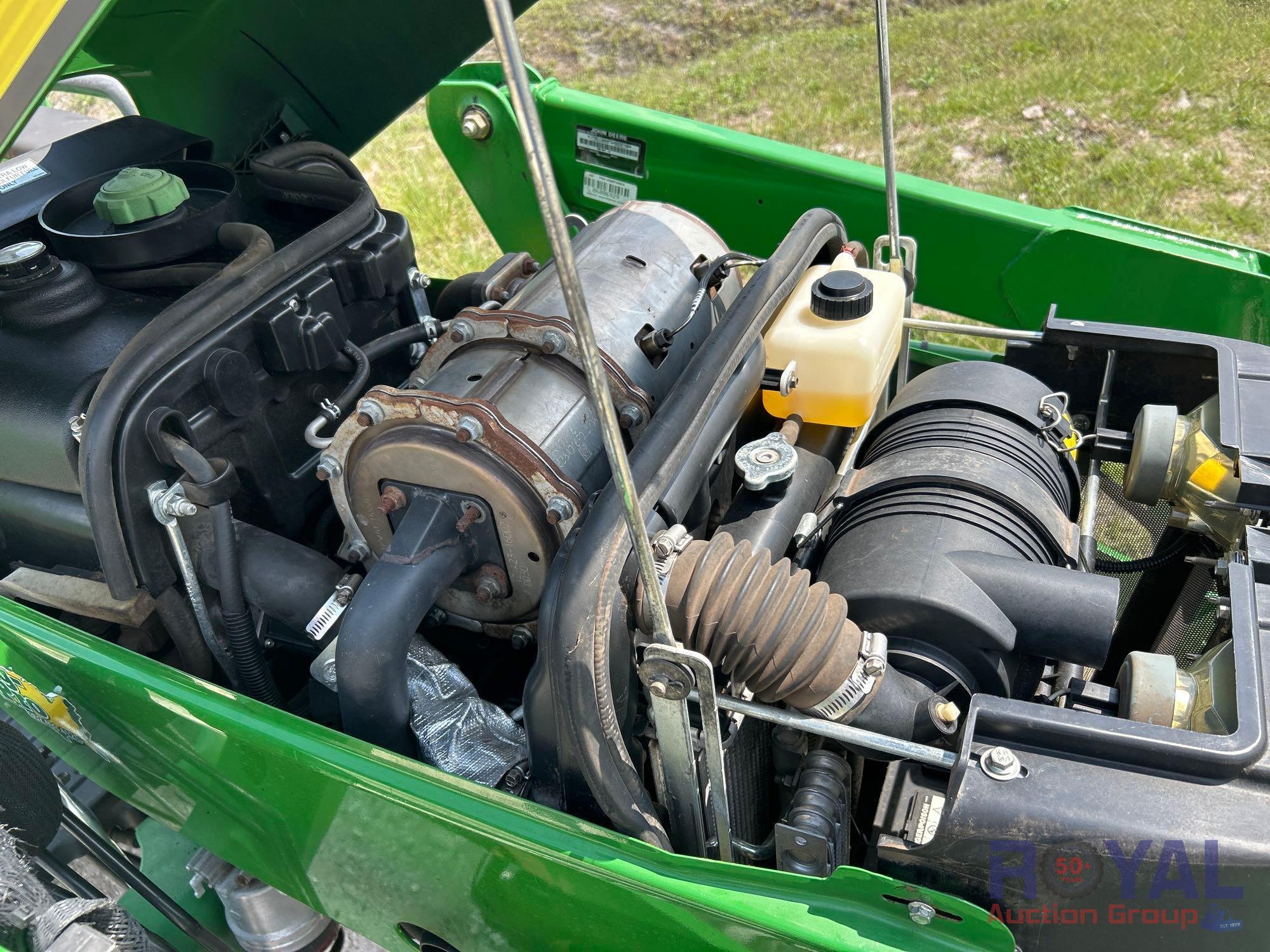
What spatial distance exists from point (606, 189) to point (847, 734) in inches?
83.9

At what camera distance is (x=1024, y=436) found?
186cm

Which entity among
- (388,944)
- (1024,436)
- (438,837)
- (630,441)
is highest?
(1024,436)

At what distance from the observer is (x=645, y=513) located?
1.36m

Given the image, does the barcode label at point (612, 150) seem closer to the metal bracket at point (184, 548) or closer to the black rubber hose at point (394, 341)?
the black rubber hose at point (394, 341)

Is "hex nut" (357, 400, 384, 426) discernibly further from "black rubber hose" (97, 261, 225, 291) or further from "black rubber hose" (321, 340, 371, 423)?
"black rubber hose" (97, 261, 225, 291)

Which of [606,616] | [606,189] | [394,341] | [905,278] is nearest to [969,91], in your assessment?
[606,189]

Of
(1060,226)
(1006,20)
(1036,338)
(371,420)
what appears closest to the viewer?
(371,420)

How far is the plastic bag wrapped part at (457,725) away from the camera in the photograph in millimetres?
1646

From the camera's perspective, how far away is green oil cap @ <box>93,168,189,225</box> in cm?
192

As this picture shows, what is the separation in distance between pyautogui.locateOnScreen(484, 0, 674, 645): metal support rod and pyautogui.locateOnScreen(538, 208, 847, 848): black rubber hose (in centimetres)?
11

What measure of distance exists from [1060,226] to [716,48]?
4.90 m

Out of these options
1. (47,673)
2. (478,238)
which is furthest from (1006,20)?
(47,673)

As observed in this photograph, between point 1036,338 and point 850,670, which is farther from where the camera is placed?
point 1036,338

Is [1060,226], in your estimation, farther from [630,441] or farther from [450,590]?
[450,590]
